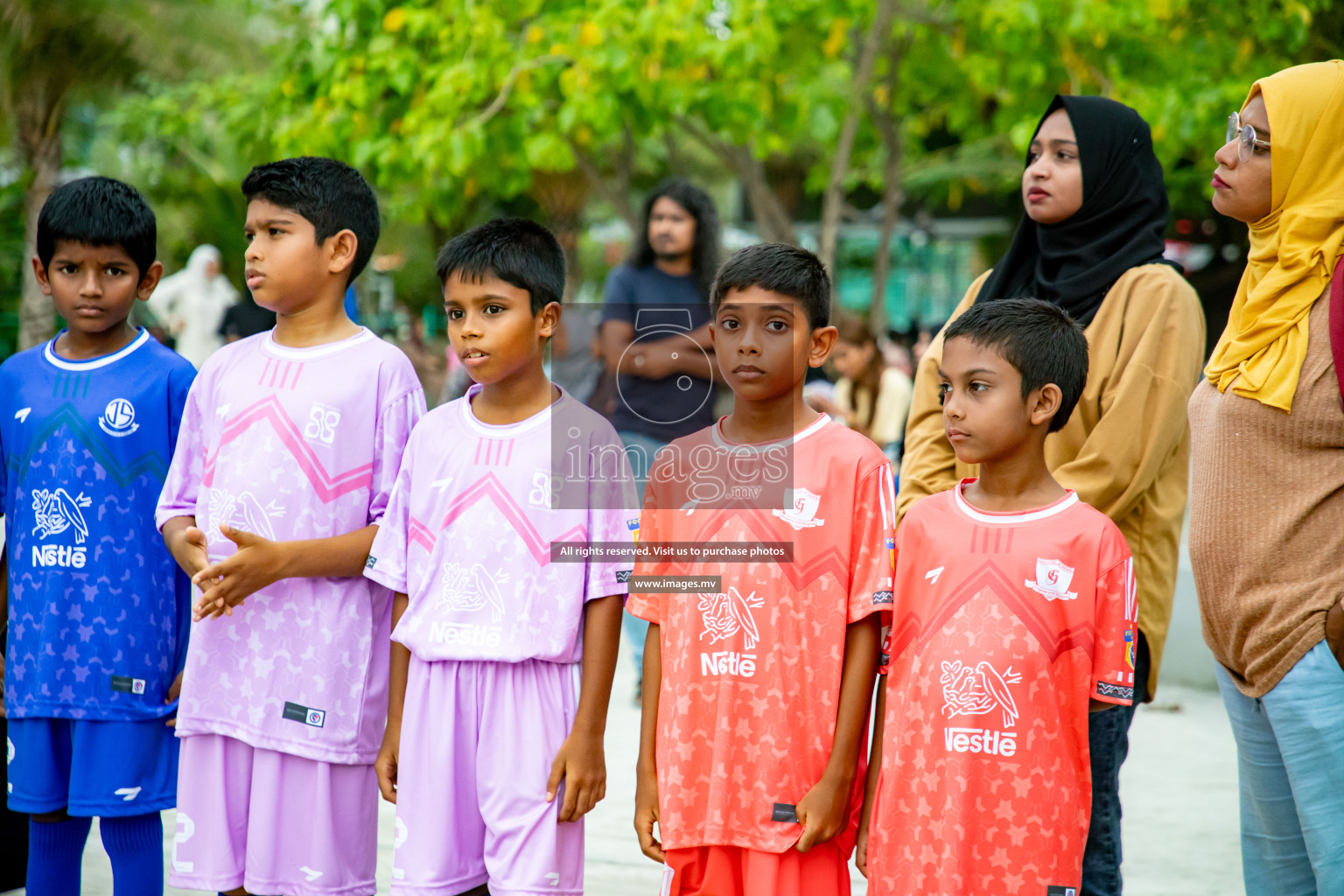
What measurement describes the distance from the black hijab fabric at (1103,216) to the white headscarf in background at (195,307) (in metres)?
10.8

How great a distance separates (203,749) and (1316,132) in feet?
8.48

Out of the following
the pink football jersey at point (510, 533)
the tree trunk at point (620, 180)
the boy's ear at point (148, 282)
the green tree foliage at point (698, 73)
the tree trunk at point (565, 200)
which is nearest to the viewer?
the pink football jersey at point (510, 533)

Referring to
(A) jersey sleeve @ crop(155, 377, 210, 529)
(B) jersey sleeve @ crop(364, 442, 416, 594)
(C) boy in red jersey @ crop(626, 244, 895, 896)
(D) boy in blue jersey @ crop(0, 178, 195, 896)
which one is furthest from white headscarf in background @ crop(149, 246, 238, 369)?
(C) boy in red jersey @ crop(626, 244, 895, 896)

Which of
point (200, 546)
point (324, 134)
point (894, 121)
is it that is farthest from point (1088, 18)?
point (200, 546)

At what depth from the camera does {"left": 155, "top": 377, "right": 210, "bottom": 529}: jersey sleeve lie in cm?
275

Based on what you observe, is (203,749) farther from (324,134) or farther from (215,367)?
(324,134)

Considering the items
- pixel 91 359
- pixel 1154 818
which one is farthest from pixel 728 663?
pixel 1154 818

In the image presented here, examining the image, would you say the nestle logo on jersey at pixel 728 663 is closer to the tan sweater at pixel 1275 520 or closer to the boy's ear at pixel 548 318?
the boy's ear at pixel 548 318

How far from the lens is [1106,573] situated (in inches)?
87.4

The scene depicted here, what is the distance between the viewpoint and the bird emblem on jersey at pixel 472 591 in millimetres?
2414

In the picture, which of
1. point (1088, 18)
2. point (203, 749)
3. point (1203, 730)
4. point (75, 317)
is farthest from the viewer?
point (1088, 18)

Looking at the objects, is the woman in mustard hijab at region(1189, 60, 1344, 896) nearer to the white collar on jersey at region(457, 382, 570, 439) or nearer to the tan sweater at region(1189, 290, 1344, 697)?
the tan sweater at region(1189, 290, 1344, 697)

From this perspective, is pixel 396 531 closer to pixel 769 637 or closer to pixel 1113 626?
pixel 769 637

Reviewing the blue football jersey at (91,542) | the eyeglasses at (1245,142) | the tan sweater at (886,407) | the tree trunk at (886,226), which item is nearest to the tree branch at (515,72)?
the tan sweater at (886,407)
